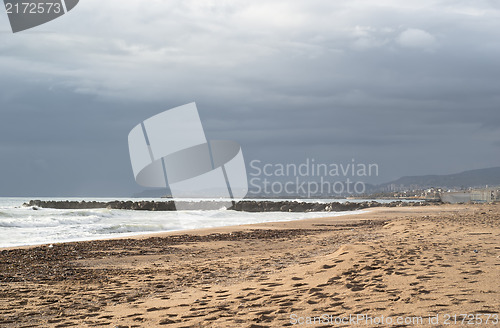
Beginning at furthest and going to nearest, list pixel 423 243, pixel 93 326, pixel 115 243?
pixel 115 243 < pixel 423 243 < pixel 93 326

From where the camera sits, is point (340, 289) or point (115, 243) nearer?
point (340, 289)

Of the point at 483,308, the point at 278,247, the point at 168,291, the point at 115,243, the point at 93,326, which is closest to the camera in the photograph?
the point at 483,308

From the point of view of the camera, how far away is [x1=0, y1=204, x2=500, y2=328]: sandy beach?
14.7 ft

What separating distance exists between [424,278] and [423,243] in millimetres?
3309

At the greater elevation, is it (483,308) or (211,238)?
(483,308)

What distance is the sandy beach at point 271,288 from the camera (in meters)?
4.48

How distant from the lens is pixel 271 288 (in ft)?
19.9

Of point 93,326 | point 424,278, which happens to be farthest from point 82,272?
point 424,278

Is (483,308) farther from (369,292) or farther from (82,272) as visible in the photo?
(82,272)

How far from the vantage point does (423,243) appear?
8.55 m

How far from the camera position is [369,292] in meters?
5.11

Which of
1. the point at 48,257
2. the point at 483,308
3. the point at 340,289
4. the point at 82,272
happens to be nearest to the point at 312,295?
the point at 340,289

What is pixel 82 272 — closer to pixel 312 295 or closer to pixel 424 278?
pixel 312 295

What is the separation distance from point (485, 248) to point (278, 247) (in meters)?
5.49
